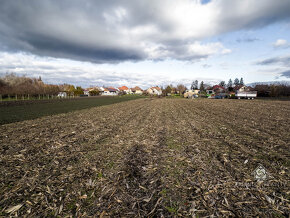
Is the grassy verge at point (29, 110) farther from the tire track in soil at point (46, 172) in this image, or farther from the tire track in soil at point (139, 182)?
the tire track in soil at point (139, 182)

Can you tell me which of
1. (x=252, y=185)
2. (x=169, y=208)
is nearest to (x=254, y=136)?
(x=252, y=185)

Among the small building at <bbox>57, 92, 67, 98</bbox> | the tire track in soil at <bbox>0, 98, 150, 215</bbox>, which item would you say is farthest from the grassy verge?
the small building at <bbox>57, 92, 67, 98</bbox>

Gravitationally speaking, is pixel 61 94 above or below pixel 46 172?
above

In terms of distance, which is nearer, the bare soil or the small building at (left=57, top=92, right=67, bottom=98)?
the bare soil

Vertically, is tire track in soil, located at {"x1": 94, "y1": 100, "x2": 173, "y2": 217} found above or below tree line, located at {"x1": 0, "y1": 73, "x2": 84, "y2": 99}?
below

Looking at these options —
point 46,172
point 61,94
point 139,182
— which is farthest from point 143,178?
point 61,94

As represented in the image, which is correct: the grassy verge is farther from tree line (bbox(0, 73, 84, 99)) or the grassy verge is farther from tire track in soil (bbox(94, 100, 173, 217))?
tree line (bbox(0, 73, 84, 99))

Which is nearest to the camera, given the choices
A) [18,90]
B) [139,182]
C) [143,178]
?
[139,182]

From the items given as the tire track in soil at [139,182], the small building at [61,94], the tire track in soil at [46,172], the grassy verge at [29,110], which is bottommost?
the grassy verge at [29,110]

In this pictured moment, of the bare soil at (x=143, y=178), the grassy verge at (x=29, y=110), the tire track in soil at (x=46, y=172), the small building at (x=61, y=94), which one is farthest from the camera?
the small building at (x=61, y=94)

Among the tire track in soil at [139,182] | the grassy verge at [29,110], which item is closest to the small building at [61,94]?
the grassy verge at [29,110]

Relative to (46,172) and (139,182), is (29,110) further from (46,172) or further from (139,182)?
(139,182)

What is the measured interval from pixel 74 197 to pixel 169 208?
9.15ft

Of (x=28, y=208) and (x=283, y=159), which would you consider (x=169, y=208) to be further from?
(x=283, y=159)
